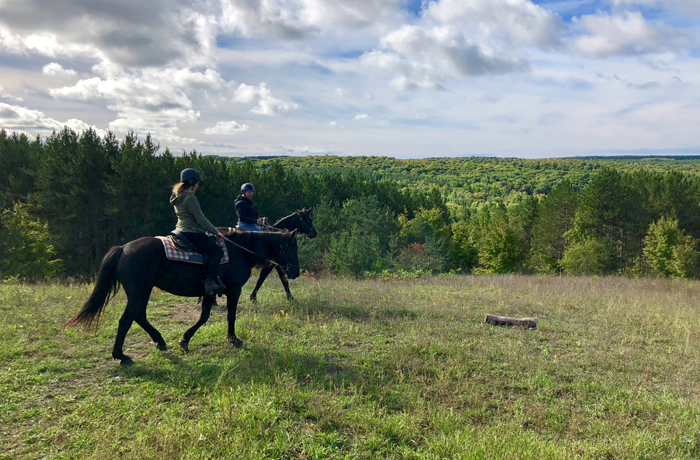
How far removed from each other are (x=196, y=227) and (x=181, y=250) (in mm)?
495

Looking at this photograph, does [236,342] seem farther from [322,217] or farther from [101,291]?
[322,217]

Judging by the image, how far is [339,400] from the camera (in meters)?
4.73

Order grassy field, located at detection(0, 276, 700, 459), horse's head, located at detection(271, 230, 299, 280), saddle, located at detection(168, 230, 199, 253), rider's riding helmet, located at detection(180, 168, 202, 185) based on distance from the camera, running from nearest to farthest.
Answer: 1. grassy field, located at detection(0, 276, 700, 459)
2. saddle, located at detection(168, 230, 199, 253)
3. rider's riding helmet, located at detection(180, 168, 202, 185)
4. horse's head, located at detection(271, 230, 299, 280)

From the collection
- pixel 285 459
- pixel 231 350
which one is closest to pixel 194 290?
pixel 231 350

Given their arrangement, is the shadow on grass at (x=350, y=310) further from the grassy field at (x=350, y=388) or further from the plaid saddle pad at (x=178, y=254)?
the plaid saddle pad at (x=178, y=254)

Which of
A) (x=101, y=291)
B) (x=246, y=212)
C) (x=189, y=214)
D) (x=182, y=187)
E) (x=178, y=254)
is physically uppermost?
(x=182, y=187)

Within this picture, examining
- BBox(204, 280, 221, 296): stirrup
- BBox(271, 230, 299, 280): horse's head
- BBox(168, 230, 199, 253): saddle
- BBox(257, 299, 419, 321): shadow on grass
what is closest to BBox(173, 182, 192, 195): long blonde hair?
BBox(168, 230, 199, 253): saddle

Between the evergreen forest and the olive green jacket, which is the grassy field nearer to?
the olive green jacket

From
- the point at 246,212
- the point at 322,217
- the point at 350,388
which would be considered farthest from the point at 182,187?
the point at 322,217

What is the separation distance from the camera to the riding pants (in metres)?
6.53

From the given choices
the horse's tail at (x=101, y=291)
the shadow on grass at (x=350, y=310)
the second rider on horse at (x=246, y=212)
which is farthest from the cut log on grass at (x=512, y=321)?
the horse's tail at (x=101, y=291)

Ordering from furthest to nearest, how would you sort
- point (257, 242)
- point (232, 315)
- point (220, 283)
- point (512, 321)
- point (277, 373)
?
1. point (512, 321)
2. point (257, 242)
3. point (232, 315)
4. point (220, 283)
5. point (277, 373)

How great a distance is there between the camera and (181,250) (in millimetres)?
6328

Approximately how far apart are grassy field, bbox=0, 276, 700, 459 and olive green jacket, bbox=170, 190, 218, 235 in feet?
7.14
